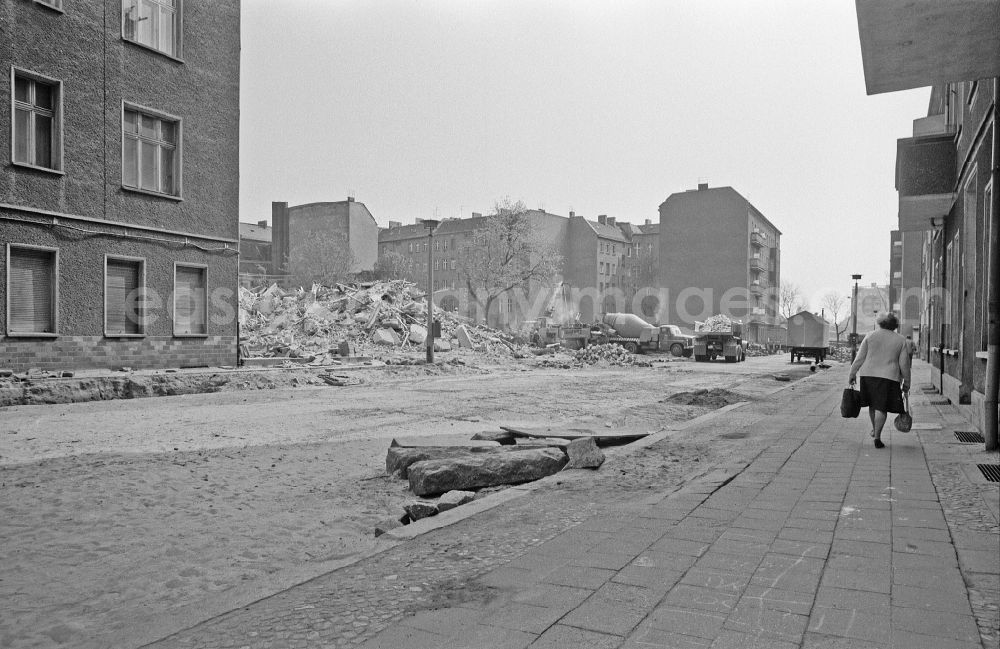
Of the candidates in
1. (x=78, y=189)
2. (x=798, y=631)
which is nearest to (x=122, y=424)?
Answer: (x=78, y=189)

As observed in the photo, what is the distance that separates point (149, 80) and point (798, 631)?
1994 cm

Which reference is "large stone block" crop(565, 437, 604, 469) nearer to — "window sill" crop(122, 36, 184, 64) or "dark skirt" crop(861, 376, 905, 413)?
"dark skirt" crop(861, 376, 905, 413)

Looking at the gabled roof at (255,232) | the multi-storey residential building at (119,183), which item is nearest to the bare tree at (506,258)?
the multi-storey residential building at (119,183)

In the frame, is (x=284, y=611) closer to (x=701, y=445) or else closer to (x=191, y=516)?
(x=191, y=516)

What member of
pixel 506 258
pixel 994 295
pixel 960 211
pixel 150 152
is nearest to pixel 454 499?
pixel 994 295

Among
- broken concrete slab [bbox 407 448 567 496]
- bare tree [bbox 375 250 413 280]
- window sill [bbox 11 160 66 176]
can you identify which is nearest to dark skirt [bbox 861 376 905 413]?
broken concrete slab [bbox 407 448 567 496]

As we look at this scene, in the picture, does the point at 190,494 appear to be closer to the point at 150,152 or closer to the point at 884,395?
the point at 884,395

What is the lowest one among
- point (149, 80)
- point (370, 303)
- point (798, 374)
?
point (798, 374)

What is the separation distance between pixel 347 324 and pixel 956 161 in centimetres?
2471

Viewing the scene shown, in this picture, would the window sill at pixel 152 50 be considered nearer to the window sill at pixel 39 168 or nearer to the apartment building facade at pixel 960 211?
the window sill at pixel 39 168

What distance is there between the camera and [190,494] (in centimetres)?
658

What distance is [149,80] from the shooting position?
61.5ft

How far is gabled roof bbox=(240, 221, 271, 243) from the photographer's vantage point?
96.2m

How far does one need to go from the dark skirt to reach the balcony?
6914mm
